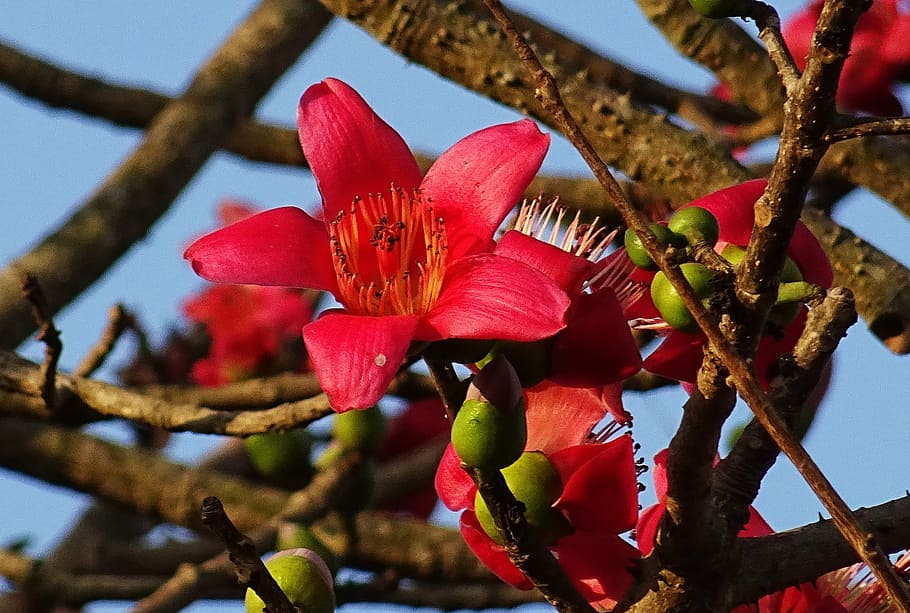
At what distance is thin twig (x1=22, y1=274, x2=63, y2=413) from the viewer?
168cm

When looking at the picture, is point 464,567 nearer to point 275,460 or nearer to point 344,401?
point 275,460

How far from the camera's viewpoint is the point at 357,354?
1103 millimetres

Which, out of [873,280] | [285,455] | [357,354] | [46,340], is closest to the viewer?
[357,354]

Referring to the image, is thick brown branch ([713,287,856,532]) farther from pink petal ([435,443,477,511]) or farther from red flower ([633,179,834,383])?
pink petal ([435,443,477,511])

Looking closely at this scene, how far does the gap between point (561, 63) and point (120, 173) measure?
3.18 ft

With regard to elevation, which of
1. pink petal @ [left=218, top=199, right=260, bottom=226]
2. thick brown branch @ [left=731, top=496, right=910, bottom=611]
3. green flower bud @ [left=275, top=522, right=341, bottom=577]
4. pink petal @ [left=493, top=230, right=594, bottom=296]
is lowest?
thick brown branch @ [left=731, top=496, right=910, bottom=611]

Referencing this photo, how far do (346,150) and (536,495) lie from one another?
1.14ft

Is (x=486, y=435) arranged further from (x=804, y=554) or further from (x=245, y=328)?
(x=245, y=328)

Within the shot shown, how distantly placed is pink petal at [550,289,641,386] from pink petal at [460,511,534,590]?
0.14 meters

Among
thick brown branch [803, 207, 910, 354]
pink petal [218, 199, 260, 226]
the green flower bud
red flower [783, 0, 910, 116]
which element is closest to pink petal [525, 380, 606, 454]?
the green flower bud

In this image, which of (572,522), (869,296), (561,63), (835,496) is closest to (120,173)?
(561,63)

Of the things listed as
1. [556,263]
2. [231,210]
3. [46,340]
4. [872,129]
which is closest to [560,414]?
[556,263]

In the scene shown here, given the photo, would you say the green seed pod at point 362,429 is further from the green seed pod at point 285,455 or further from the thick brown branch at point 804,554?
the thick brown branch at point 804,554

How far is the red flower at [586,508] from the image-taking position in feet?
4.09
